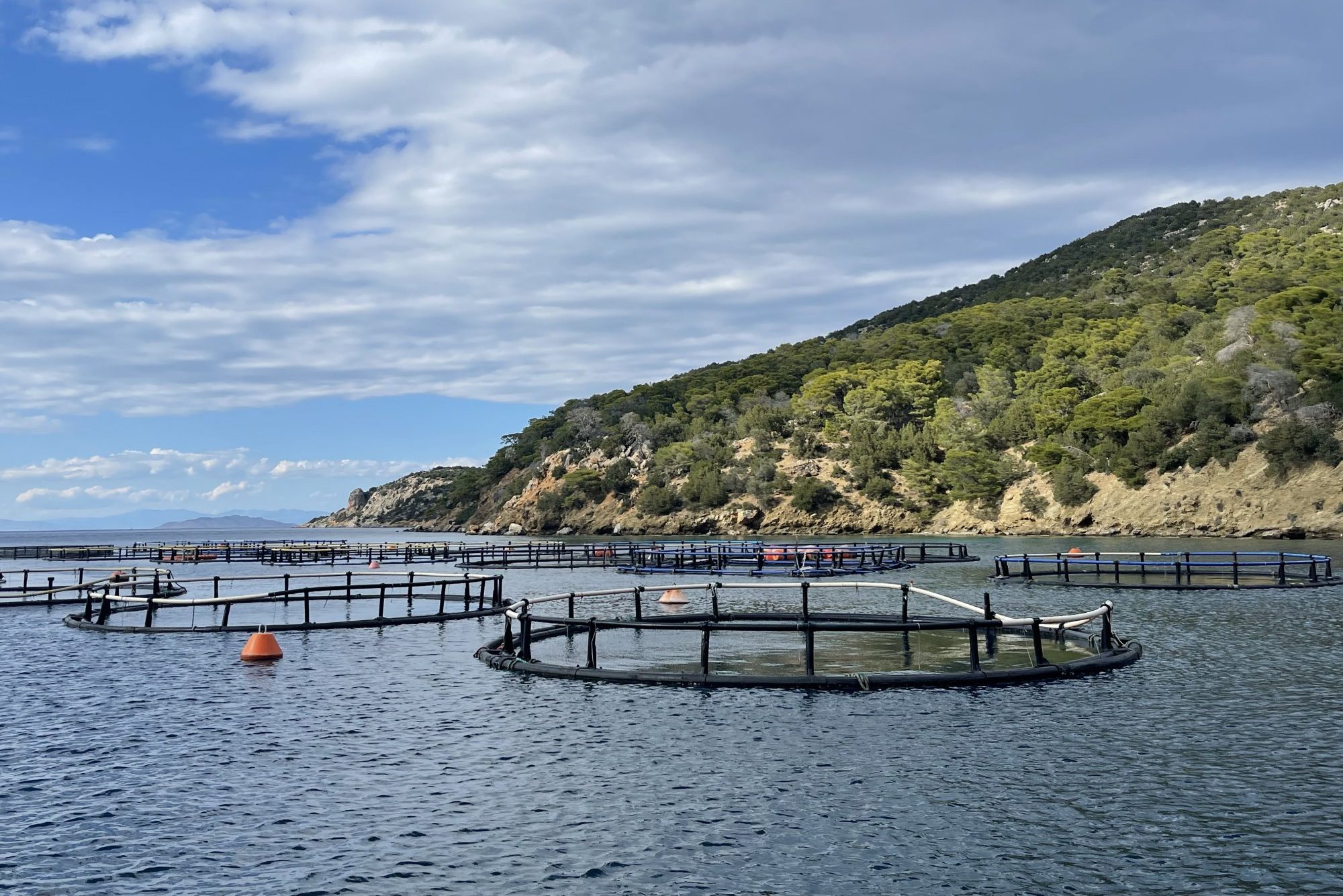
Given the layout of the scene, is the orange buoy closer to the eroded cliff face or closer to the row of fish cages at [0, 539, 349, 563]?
the row of fish cages at [0, 539, 349, 563]

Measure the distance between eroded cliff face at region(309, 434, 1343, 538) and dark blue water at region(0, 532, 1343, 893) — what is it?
71401 mm

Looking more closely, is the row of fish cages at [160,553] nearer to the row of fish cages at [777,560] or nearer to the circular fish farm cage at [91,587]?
the circular fish farm cage at [91,587]

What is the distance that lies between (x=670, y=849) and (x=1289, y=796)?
804cm

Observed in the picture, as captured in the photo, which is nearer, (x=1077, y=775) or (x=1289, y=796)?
(x=1289, y=796)

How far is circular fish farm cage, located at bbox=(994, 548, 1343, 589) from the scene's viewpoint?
44.2 meters

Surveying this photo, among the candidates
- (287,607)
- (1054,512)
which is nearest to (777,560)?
(287,607)

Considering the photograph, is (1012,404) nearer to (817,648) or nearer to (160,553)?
(160,553)

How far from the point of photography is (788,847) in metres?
12.1

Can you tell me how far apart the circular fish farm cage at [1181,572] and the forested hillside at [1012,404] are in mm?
44644

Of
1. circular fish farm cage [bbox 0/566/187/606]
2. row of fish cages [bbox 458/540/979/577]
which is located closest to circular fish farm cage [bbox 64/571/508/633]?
circular fish farm cage [bbox 0/566/187/606]

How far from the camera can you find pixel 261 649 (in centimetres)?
2856

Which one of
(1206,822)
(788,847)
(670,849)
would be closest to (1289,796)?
(1206,822)

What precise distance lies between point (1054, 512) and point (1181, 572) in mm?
58328

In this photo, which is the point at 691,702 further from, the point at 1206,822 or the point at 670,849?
the point at 1206,822
